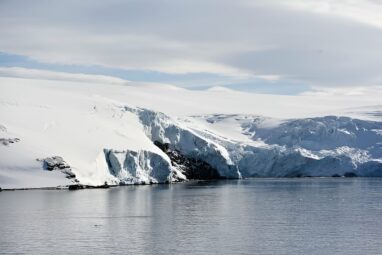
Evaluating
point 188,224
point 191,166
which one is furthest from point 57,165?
point 191,166

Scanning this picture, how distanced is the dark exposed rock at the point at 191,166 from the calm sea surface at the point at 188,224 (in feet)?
194

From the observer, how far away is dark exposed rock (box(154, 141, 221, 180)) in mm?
148375

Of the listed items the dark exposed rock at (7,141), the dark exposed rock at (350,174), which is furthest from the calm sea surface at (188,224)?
the dark exposed rock at (350,174)

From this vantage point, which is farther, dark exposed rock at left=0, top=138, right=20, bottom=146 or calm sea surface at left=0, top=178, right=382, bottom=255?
dark exposed rock at left=0, top=138, right=20, bottom=146

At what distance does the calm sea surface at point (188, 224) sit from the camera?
46.5 meters

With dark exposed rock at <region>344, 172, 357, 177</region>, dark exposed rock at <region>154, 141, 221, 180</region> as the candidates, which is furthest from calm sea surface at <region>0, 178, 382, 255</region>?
dark exposed rock at <region>344, 172, 357, 177</region>

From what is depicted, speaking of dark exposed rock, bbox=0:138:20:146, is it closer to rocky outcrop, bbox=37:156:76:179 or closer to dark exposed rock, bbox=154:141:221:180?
rocky outcrop, bbox=37:156:76:179

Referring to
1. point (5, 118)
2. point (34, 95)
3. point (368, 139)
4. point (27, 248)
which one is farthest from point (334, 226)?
point (368, 139)

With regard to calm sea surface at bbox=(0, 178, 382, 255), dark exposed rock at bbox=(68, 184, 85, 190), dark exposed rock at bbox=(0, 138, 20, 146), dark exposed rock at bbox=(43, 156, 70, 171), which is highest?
dark exposed rock at bbox=(0, 138, 20, 146)

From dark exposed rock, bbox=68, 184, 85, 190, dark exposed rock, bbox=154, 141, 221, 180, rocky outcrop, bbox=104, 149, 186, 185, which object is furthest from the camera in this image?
dark exposed rock, bbox=154, 141, 221, 180

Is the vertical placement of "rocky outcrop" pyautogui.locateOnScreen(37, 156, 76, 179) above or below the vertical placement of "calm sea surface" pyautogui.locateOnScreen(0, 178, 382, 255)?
above

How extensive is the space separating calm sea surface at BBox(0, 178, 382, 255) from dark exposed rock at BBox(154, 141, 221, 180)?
59.1 m

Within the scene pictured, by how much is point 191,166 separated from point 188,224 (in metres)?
94.8

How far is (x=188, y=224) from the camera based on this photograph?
192 feet
